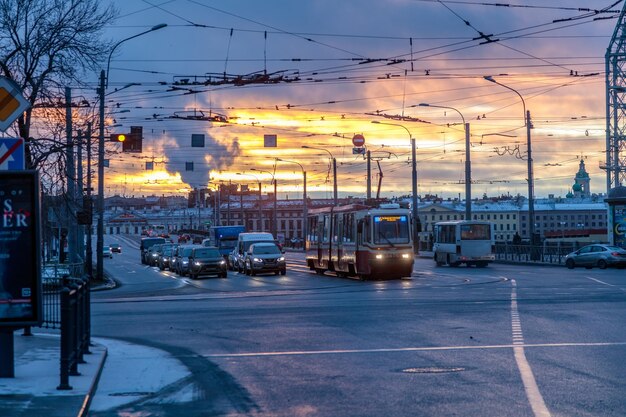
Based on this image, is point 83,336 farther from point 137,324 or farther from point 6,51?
point 6,51

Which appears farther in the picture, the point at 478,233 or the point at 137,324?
the point at 478,233

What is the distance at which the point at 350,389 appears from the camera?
11.9 meters

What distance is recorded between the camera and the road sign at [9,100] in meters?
11.8

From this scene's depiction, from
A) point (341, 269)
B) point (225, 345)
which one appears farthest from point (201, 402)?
point (341, 269)

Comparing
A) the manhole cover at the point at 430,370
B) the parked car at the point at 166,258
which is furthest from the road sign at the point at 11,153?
the parked car at the point at 166,258

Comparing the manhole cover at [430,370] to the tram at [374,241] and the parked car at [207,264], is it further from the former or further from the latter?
the parked car at [207,264]

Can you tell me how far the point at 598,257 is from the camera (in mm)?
53188

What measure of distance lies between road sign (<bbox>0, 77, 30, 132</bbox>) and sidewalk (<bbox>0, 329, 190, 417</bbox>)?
122 inches

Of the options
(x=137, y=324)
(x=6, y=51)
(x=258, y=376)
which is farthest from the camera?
(x=6, y=51)

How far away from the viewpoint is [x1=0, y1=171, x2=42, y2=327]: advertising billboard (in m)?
11.7

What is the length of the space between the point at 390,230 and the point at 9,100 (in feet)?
103

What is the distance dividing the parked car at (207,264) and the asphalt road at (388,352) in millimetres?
22675

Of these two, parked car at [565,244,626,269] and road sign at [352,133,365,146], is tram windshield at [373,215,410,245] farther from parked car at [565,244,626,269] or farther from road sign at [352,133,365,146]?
road sign at [352,133,365,146]

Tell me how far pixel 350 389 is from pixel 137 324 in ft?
33.5
